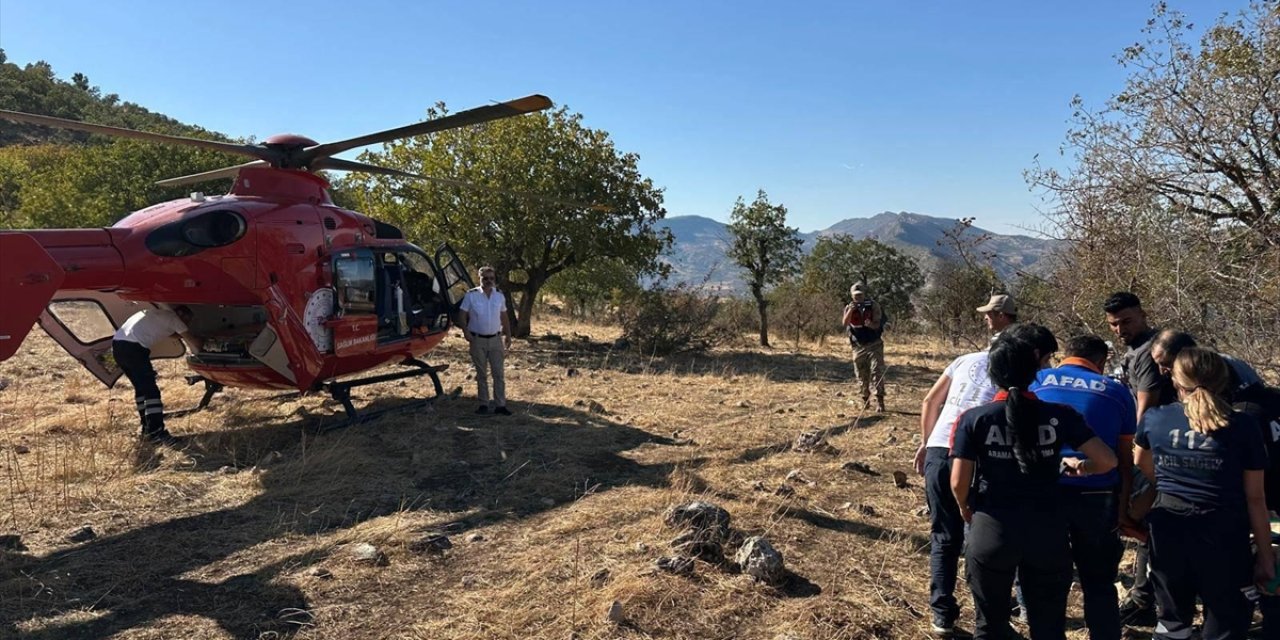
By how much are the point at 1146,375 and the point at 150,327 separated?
8713 millimetres

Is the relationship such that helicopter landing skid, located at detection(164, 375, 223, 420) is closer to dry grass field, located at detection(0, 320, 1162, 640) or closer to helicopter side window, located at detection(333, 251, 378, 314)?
dry grass field, located at detection(0, 320, 1162, 640)

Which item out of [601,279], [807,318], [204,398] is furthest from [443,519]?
[807,318]

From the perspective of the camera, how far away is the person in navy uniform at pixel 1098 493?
3.19 m

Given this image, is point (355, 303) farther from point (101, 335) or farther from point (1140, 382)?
point (1140, 382)

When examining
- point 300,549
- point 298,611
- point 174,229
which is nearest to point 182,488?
point 300,549

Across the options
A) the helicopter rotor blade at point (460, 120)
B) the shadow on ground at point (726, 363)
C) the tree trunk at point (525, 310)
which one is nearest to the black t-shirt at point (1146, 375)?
the helicopter rotor blade at point (460, 120)

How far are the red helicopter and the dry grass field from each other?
85 cm

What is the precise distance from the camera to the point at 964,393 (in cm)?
393

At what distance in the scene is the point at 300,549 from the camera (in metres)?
4.85

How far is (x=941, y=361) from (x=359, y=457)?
1382 cm

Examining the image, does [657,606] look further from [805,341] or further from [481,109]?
[805,341]

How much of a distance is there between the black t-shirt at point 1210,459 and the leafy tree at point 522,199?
46.5ft

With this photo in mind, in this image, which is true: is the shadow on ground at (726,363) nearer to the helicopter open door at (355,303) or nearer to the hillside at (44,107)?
the helicopter open door at (355,303)

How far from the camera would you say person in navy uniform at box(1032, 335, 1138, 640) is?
10.5 feet
